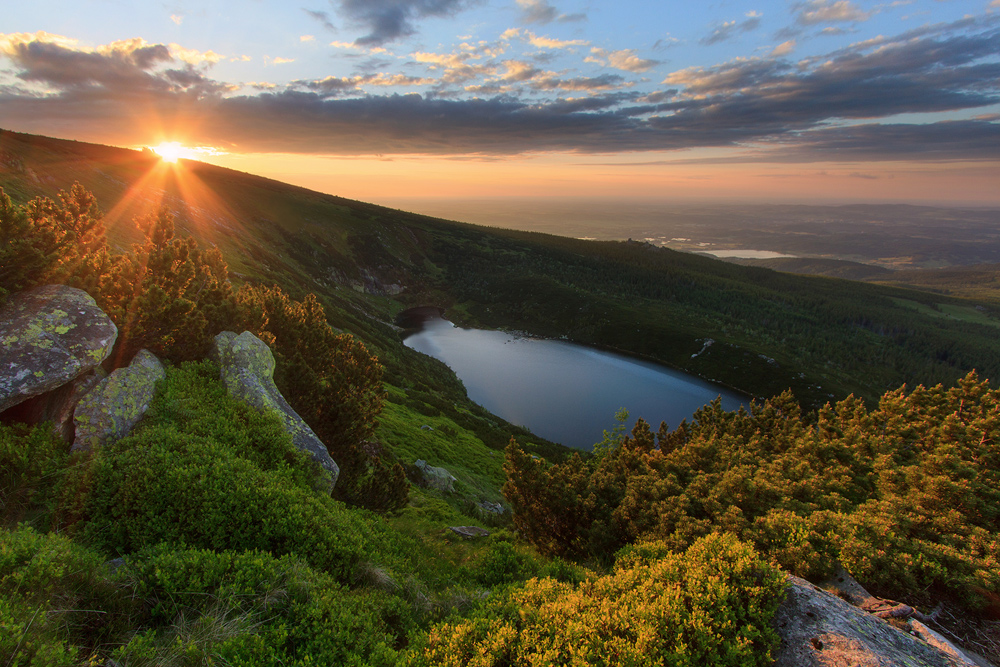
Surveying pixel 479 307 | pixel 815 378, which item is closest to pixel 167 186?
pixel 479 307

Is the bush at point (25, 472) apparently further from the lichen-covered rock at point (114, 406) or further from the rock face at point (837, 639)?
the rock face at point (837, 639)

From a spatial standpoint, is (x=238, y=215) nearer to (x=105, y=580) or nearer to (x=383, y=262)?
(x=383, y=262)

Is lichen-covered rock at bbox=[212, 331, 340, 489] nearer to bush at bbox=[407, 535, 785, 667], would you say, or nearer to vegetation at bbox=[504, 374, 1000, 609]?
bush at bbox=[407, 535, 785, 667]

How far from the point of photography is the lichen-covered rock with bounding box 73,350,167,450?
41.1 feet

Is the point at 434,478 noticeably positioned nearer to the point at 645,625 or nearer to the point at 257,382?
the point at 257,382

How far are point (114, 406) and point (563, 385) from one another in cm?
9668

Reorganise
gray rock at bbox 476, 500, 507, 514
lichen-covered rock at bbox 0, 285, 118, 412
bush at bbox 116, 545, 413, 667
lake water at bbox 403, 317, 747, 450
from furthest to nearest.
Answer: lake water at bbox 403, 317, 747, 450, gray rock at bbox 476, 500, 507, 514, lichen-covered rock at bbox 0, 285, 118, 412, bush at bbox 116, 545, 413, 667

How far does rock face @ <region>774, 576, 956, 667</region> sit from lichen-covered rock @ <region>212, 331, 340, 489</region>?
15672mm

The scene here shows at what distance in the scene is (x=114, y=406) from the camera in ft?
43.3

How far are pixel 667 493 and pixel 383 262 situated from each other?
18171cm

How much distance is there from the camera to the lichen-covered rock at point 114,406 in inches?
493

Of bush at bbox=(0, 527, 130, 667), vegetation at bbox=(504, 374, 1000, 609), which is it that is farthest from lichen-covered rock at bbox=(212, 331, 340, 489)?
vegetation at bbox=(504, 374, 1000, 609)

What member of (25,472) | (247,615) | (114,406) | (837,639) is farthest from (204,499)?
(837,639)

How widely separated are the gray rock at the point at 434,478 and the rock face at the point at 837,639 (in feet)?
85.7
